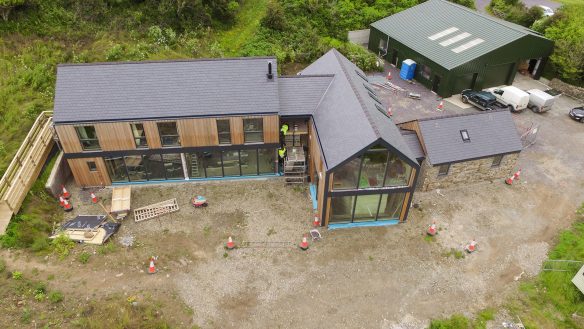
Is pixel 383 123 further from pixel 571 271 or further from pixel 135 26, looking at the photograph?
pixel 135 26

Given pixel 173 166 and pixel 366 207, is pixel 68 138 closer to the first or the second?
pixel 173 166

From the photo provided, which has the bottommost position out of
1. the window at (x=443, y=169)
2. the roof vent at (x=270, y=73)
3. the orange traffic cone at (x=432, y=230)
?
the orange traffic cone at (x=432, y=230)

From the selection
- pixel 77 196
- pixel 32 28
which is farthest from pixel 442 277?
pixel 32 28

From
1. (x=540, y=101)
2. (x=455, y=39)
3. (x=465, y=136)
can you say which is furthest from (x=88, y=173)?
(x=540, y=101)

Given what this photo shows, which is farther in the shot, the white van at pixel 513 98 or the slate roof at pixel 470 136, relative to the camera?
the white van at pixel 513 98

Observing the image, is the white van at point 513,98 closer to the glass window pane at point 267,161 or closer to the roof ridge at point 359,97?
the roof ridge at point 359,97

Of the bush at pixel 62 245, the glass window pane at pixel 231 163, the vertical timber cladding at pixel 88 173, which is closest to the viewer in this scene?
the bush at pixel 62 245

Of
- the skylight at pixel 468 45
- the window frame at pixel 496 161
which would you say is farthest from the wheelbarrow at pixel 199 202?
the skylight at pixel 468 45
